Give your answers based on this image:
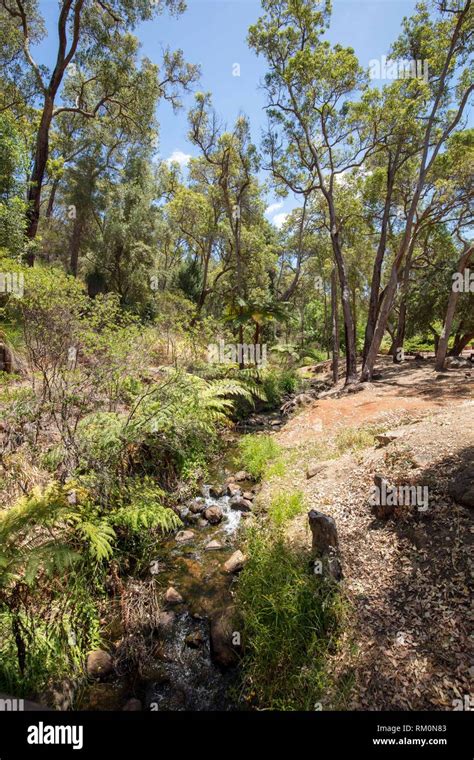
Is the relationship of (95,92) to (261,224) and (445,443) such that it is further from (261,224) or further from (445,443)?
(445,443)

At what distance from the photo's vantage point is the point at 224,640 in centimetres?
342

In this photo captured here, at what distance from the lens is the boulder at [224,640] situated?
3.31 m

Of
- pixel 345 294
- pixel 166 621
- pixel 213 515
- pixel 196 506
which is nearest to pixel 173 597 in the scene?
pixel 166 621

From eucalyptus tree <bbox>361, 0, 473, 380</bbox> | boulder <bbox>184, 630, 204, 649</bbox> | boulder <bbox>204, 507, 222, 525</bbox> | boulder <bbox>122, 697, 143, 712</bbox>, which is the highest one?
eucalyptus tree <bbox>361, 0, 473, 380</bbox>

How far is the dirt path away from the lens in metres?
2.64

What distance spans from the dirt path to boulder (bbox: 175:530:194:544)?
161 cm

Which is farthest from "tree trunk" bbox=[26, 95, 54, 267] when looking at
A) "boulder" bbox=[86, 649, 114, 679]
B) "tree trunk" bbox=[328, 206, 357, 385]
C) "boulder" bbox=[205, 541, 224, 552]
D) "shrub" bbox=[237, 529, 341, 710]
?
"shrub" bbox=[237, 529, 341, 710]

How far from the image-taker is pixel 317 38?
36.9ft

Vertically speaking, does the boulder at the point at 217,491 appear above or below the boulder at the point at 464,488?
below

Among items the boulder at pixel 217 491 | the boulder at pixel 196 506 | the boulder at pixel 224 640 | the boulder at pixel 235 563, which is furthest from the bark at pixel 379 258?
the boulder at pixel 224 640

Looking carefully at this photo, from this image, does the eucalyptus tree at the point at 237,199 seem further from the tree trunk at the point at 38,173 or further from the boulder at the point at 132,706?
the boulder at the point at 132,706

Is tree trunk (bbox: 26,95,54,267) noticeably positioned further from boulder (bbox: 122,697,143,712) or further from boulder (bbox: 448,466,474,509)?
boulder (bbox: 448,466,474,509)

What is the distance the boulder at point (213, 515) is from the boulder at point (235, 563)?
97 cm
